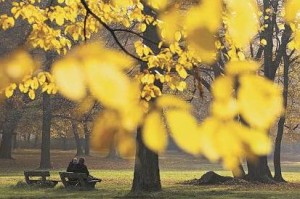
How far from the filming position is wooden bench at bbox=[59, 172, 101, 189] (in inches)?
683

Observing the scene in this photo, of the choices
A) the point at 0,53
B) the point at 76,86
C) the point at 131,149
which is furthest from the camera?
the point at 0,53

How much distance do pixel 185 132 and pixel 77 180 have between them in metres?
16.9

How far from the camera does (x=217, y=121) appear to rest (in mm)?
1223

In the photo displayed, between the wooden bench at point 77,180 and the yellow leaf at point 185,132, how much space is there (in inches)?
643

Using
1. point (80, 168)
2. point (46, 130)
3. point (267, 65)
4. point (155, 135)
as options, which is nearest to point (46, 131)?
point (46, 130)

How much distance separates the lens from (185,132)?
116 cm

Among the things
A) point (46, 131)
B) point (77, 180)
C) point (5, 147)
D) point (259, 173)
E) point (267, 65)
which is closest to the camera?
point (77, 180)

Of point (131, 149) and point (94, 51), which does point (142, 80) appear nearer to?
point (131, 149)

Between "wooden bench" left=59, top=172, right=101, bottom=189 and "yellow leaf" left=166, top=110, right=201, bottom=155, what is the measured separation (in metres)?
16.3

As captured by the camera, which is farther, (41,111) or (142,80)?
(41,111)

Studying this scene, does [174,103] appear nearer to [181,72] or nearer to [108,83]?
[108,83]

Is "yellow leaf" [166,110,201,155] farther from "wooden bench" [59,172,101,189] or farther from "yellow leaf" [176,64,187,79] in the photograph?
"wooden bench" [59,172,101,189]

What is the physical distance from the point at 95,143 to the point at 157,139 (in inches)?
5.4

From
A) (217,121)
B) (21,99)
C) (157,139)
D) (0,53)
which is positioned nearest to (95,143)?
(157,139)
